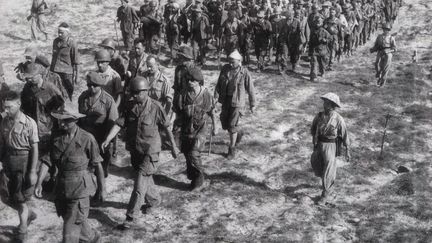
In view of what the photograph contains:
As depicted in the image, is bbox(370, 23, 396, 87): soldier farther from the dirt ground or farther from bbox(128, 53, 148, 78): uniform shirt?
bbox(128, 53, 148, 78): uniform shirt

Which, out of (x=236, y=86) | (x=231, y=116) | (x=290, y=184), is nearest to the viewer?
(x=290, y=184)

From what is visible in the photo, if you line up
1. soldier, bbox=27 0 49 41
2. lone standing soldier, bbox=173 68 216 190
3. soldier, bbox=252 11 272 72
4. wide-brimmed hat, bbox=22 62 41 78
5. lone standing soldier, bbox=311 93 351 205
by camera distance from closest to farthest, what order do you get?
wide-brimmed hat, bbox=22 62 41 78, lone standing soldier, bbox=311 93 351 205, lone standing soldier, bbox=173 68 216 190, soldier, bbox=252 11 272 72, soldier, bbox=27 0 49 41

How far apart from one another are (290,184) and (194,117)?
2.19 metres

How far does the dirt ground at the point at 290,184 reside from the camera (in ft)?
24.3

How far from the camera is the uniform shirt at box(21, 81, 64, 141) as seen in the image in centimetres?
753

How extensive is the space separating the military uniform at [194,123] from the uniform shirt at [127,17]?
27.7 ft

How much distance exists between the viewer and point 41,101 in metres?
7.54

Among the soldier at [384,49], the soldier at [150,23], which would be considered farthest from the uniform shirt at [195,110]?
the soldier at [384,49]

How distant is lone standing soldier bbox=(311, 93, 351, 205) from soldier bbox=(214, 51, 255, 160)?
160cm

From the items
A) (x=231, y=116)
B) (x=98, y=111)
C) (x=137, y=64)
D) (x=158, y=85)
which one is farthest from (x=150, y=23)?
(x=98, y=111)

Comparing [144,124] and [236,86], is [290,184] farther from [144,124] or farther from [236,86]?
[144,124]

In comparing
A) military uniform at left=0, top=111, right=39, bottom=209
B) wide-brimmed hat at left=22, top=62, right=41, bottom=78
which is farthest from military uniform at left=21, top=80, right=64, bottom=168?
military uniform at left=0, top=111, right=39, bottom=209

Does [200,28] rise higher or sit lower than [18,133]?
lower

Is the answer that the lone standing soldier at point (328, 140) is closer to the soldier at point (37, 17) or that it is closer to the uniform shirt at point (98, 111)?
the uniform shirt at point (98, 111)
